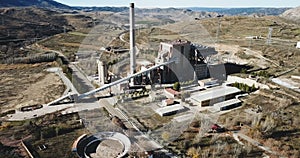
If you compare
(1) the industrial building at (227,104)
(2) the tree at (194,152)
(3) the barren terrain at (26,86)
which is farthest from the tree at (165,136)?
(3) the barren terrain at (26,86)

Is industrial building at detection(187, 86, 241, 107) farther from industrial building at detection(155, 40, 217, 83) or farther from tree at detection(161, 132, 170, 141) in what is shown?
tree at detection(161, 132, 170, 141)

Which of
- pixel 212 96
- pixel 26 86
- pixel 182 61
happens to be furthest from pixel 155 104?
pixel 26 86

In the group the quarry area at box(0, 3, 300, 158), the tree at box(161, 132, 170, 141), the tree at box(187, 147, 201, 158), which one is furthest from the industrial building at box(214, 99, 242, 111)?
the tree at box(187, 147, 201, 158)

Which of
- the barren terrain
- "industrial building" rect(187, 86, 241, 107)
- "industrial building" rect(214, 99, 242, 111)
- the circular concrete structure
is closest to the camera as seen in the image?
the circular concrete structure

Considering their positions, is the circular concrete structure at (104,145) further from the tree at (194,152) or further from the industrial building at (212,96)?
the industrial building at (212,96)

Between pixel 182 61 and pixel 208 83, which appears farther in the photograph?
pixel 182 61


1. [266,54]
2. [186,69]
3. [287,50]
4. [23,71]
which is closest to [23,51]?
[23,71]

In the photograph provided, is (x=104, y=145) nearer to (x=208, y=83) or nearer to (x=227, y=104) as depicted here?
(x=227, y=104)

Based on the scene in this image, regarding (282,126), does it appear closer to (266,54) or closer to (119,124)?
(119,124)
